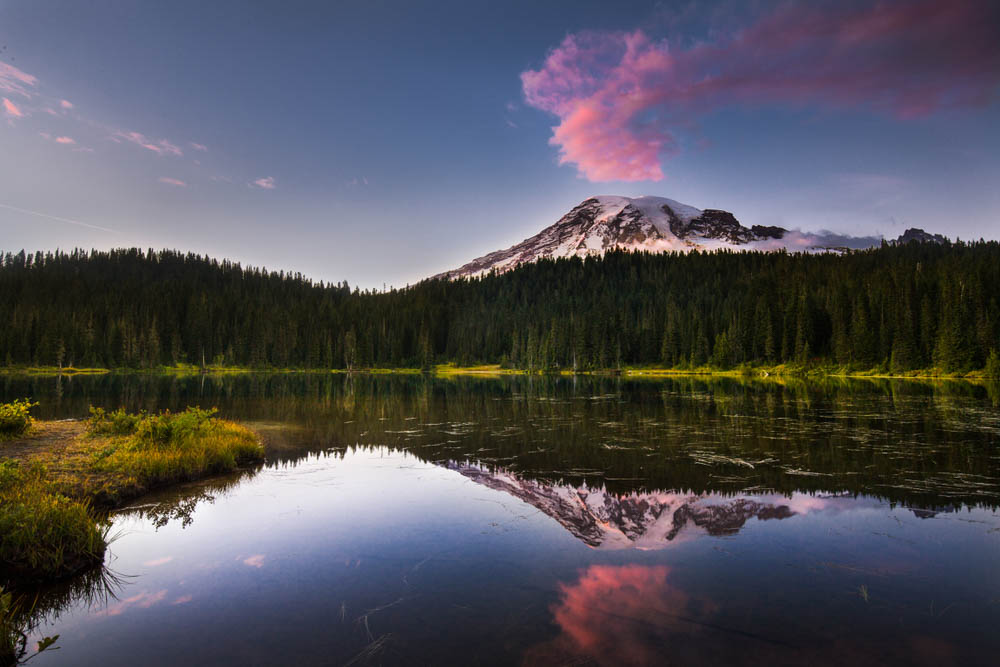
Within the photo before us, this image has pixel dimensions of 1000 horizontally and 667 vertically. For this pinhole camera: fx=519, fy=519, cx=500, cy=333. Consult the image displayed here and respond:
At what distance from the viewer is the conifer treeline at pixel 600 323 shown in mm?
91500

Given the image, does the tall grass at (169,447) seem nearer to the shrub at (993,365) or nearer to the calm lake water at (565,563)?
the calm lake water at (565,563)

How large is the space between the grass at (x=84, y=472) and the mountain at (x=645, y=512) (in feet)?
34.3

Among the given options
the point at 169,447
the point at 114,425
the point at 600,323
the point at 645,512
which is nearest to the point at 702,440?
the point at 645,512

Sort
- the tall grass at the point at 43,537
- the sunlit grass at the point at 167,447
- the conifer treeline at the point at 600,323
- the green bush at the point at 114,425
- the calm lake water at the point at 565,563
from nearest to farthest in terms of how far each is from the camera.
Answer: the calm lake water at the point at 565,563 → the tall grass at the point at 43,537 → the sunlit grass at the point at 167,447 → the green bush at the point at 114,425 → the conifer treeline at the point at 600,323

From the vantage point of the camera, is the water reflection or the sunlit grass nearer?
the water reflection

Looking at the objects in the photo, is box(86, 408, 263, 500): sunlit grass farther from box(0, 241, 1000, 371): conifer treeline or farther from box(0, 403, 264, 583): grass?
box(0, 241, 1000, 371): conifer treeline

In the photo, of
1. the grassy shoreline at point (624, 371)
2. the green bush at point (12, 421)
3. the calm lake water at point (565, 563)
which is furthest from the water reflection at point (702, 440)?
the grassy shoreline at point (624, 371)

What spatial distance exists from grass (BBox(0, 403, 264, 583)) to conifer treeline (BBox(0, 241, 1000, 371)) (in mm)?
101186

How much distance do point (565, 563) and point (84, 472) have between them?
14.5 m

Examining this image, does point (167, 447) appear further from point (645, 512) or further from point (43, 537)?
point (645, 512)

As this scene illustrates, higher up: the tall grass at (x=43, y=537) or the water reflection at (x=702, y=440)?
the tall grass at (x=43, y=537)

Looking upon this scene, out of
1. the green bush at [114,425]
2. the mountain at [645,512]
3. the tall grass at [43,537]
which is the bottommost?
the mountain at [645,512]

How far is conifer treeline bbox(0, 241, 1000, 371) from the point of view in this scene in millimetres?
91500

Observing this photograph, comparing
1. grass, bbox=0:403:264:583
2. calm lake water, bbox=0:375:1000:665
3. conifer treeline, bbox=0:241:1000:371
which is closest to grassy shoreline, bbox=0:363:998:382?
conifer treeline, bbox=0:241:1000:371
